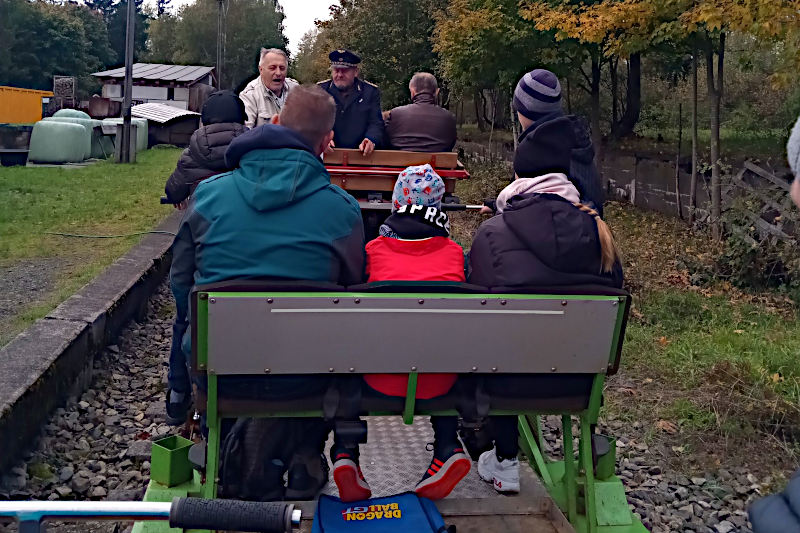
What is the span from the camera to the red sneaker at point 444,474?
12.0 feet

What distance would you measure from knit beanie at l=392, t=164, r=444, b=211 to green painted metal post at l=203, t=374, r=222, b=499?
98 cm

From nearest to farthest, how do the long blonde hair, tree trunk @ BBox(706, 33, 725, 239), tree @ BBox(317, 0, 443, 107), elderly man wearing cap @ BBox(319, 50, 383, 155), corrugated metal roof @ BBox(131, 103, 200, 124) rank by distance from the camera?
the long blonde hair, elderly man wearing cap @ BBox(319, 50, 383, 155), tree trunk @ BBox(706, 33, 725, 239), tree @ BBox(317, 0, 443, 107), corrugated metal roof @ BBox(131, 103, 200, 124)

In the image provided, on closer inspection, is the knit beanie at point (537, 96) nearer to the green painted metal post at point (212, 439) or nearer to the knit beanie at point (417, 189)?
the knit beanie at point (417, 189)

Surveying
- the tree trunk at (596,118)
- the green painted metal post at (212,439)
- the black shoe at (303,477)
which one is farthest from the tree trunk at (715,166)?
the green painted metal post at (212,439)

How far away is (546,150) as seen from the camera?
3932mm

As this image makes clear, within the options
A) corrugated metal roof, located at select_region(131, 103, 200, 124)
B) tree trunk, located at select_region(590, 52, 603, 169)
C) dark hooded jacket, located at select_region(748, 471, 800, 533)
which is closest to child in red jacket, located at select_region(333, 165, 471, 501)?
dark hooded jacket, located at select_region(748, 471, 800, 533)

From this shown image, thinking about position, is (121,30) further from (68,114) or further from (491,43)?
(491,43)

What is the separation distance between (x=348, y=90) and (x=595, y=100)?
424 inches

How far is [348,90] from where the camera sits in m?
7.55

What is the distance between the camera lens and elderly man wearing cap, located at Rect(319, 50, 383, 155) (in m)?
7.49

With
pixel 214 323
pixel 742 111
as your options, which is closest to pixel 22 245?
pixel 214 323

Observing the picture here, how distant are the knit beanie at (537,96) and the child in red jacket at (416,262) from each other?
1.04 m

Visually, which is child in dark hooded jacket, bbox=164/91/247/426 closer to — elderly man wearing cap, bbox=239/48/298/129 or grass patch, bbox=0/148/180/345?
elderly man wearing cap, bbox=239/48/298/129

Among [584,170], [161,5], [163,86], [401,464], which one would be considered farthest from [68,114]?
[161,5]
